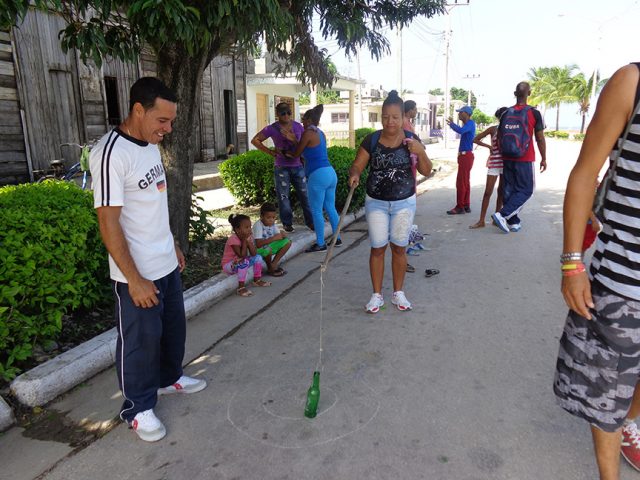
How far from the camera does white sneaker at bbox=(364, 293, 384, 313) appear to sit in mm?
4199

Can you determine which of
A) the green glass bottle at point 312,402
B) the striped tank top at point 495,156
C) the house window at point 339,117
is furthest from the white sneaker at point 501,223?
the house window at point 339,117

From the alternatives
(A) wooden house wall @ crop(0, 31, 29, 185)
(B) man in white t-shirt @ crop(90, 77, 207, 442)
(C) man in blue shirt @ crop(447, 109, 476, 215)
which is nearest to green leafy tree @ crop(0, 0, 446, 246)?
(B) man in white t-shirt @ crop(90, 77, 207, 442)

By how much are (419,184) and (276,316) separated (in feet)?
32.4

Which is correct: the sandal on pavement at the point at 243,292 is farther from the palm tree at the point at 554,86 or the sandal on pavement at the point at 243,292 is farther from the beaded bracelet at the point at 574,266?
the palm tree at the point at 554,86

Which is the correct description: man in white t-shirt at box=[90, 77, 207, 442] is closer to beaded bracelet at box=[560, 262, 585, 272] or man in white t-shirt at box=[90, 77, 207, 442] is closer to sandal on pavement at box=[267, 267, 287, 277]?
beaded bracelet at box=[560, 262, 585, 272]

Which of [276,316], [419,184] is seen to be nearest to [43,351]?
[276,316]

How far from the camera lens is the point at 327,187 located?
602 cm

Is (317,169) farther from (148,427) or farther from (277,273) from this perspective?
(148,427)

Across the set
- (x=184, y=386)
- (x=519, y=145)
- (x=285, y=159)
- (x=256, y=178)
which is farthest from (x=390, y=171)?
(x=256, y=178)

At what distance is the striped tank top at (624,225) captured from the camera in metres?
1.71

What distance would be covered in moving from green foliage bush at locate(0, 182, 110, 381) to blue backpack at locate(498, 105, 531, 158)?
5.17 metres

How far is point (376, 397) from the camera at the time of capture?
2920 millimetres

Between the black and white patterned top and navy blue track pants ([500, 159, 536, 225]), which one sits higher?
the black and white patterned top

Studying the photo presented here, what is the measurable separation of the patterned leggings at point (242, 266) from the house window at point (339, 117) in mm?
39255
